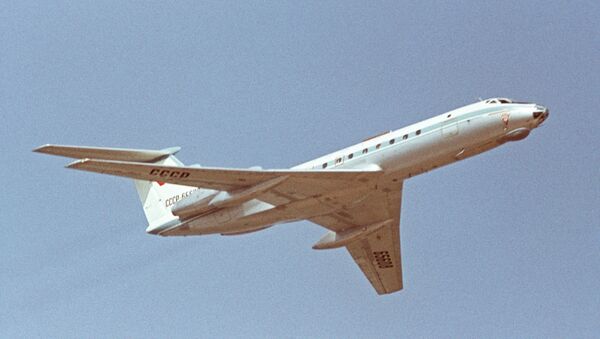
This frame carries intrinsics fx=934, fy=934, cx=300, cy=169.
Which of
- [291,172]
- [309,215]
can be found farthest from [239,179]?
[309,215]

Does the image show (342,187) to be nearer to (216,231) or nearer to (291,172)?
(291,172)

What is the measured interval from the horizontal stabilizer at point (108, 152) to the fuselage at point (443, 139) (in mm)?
6946

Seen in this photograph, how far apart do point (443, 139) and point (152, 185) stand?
12758mm

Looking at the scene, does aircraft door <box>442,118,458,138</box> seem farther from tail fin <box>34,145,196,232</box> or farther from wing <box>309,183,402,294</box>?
tail fin <box>34,145,196,232</box>

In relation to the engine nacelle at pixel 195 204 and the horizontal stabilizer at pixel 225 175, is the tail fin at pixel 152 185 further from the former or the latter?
the horizontal stabilizer at pixel 225 175

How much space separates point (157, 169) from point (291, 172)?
442cm

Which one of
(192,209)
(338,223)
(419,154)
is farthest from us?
(338,223)

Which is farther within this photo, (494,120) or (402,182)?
(402,182)

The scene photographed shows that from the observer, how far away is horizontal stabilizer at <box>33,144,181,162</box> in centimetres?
2895

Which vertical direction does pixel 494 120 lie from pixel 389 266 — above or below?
above

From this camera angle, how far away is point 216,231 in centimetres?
3378

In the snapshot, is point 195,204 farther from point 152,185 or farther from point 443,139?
point 443,139

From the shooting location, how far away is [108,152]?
32.2m

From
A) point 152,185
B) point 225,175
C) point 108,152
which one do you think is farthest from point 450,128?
point 152,185
